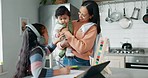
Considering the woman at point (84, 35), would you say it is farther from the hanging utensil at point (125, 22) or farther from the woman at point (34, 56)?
the hanging utensil at point (125, 22)

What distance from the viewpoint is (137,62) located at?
2.26 metres

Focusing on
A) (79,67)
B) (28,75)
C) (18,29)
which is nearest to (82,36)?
(79,67)

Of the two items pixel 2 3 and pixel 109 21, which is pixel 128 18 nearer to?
pixel 109 21

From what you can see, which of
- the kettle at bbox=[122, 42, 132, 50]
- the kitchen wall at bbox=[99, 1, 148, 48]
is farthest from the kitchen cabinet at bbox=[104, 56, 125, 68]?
the kitchen wall at bbox=[99, 1, 148, 48]

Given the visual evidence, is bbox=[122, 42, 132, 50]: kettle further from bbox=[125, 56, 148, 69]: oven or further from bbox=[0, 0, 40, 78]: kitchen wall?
bbox=[0, 0, 40, 78]: kitchen wall

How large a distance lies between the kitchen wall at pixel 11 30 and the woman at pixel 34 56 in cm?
128

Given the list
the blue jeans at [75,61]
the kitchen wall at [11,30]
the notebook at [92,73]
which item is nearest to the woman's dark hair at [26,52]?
the blue jeans at [75,61]

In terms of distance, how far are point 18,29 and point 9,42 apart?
0.27 m

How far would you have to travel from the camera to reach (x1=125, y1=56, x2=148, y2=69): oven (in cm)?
223

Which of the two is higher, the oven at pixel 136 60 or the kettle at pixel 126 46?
the kettle at pixel 126 46

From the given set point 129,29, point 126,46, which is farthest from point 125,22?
point 126,46

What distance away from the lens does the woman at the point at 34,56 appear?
2.80 feet

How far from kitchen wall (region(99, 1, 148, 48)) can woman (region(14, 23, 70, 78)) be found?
1997 mm

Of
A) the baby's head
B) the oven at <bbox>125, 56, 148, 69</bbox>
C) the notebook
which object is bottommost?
the oven at <bbox>125, 56, 148, 69</bbox>
